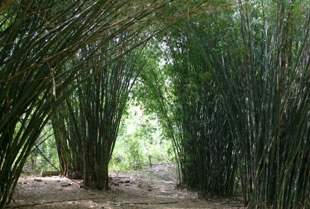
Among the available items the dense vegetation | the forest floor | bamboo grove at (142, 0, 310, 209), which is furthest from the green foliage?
bamboo grove at (142, 0, 310, 209)

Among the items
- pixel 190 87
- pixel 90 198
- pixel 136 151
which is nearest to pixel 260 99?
pixel 190 87

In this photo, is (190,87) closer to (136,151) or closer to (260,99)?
(260,99)

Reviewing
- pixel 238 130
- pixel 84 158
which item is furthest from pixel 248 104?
pixel 84 158

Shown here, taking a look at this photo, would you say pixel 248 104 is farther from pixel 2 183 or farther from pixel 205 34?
pixel 2 183

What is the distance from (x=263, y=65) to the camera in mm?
2859

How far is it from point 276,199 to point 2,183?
1.89 m

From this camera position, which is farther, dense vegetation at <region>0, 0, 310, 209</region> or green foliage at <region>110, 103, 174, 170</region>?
green foliage at <region>110, 103, 174, 170</region>

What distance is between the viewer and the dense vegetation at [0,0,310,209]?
1.77 m

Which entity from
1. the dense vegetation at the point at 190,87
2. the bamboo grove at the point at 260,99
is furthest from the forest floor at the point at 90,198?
the bamboo grove at the point at 260,99

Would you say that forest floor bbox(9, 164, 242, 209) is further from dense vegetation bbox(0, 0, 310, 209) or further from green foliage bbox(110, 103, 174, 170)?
green foliage bbox(110, 103, 174, 170)

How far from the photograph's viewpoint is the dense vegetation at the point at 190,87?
69.8 inches

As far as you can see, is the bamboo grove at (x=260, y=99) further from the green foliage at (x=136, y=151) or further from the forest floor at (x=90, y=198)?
the green foliage at (x=136, y=151)

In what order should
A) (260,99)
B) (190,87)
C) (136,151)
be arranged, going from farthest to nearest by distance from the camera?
(136,151) → (190,87) → (260,99)

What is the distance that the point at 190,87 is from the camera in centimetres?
378
